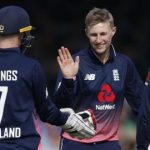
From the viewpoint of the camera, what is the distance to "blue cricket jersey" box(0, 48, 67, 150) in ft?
21.2

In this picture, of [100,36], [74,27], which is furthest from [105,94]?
[74,27]

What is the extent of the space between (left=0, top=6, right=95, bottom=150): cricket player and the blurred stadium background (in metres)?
6.09

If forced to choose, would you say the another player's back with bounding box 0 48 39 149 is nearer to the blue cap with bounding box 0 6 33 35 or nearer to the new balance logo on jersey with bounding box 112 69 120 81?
the blue cap with bounding box 0 6 33 35

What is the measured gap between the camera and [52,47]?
13.5 metres

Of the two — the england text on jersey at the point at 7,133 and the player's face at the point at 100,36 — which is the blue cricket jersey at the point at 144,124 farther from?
the player's face at the point at 100,36

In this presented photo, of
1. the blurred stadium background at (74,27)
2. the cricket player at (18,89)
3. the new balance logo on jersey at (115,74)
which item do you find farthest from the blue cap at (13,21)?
the blurred stadium background at (74,27)

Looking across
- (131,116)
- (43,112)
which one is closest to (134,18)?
(131,116)

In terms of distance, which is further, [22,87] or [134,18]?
[134,18]

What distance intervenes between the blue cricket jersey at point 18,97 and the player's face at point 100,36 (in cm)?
137

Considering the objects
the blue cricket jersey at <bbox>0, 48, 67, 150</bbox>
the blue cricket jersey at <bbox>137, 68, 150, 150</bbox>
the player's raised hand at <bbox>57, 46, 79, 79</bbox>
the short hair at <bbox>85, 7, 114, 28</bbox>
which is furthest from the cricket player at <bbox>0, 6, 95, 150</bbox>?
the short hair at <bbox>85, 7, 114, 28</bbox>

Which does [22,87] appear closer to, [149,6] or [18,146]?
[18,146]

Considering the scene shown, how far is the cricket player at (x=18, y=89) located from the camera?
21.3ft

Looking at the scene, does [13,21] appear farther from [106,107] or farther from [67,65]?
[106,107]

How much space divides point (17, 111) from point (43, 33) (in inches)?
280
